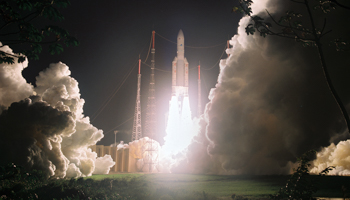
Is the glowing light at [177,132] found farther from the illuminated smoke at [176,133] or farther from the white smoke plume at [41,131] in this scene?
the white smoke plume at [41,131]

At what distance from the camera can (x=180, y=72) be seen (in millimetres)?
78000

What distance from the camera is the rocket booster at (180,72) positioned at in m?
77.5

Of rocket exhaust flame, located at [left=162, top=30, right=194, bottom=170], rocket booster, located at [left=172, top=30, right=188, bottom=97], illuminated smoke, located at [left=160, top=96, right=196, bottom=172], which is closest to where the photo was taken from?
illuminated smoke, located at [left=160, top=96, right=196, bottom=172]

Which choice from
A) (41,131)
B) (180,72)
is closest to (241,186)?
Answer: (41,131)

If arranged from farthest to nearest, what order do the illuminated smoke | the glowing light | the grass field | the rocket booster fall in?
the rocket booster, the glowing light, the illuminated smoke, the grass field

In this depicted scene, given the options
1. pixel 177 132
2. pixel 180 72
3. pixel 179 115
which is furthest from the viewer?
pixel 180 72

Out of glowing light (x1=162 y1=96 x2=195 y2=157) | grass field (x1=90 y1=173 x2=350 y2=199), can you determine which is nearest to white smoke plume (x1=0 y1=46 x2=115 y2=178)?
grass field (x1=90 y1=173 x2=350 y2=199)

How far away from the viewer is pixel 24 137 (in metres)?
38.2

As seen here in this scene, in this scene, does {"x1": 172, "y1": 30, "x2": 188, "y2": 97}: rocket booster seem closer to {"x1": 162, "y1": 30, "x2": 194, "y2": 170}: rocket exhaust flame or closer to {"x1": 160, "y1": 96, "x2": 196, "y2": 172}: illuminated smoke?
{"x1": 162, "y1": 30, "x2": 194, "y2": 170}: rocket exhaust flame

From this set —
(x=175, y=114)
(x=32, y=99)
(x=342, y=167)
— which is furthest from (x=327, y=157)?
(x=32, y=99)

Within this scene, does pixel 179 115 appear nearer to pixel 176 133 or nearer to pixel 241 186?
pixel 176 133

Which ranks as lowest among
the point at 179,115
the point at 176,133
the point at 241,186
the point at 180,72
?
the point at 241,186

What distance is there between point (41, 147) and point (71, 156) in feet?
28.5

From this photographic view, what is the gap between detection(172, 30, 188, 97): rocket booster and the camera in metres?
77.5
